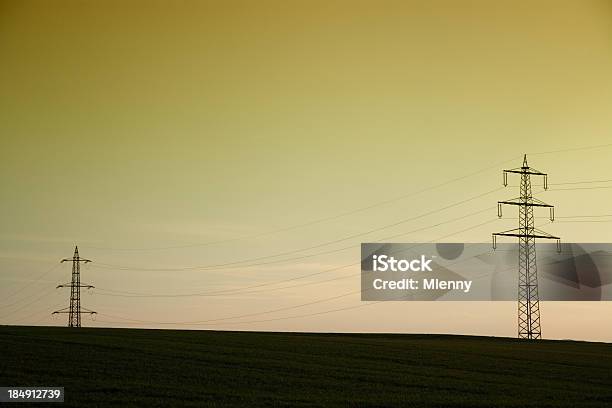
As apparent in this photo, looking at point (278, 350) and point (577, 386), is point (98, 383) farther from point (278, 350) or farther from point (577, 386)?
point (278, 350)

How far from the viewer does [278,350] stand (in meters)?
60.0

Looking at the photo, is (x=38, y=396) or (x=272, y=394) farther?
(x=272, y=394)

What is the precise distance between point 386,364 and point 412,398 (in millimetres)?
17079

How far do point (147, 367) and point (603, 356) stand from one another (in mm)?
37601

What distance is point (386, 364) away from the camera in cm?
5025

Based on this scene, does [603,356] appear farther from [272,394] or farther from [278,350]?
[272,394]

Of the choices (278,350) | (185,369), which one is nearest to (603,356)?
(278,350)

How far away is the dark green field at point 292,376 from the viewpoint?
32062 millimetres

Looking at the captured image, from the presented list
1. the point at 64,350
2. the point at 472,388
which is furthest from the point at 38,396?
the point at 64,350

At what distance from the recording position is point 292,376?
40.4 m

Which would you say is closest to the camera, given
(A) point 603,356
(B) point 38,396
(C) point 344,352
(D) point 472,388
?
(B) point 38,396

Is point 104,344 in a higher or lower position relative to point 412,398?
higher

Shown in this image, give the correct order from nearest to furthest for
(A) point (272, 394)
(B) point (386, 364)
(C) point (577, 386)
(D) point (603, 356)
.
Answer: (A) point (272, 394) < (C) point (577, 386) < (B) point (386, 364) < (D) point (603, 356)

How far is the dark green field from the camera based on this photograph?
3206 centimetres
